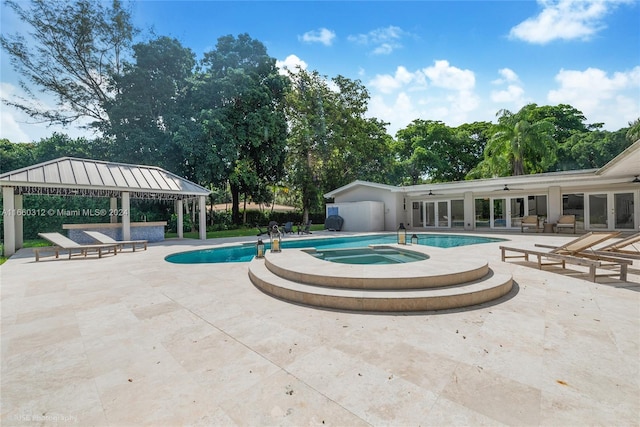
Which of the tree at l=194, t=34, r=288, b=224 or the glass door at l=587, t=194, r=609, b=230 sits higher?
the tree at l=194, t=34, r=288, b=224

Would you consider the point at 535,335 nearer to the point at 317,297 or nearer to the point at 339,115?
the point at 317,297

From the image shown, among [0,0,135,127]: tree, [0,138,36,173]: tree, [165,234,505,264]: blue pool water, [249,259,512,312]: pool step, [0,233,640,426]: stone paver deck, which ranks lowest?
[165,234,505,264]: blue pool water

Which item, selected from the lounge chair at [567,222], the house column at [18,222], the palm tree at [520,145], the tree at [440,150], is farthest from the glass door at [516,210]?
the house column at [18,222]

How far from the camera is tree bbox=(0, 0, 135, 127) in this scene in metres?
18.2

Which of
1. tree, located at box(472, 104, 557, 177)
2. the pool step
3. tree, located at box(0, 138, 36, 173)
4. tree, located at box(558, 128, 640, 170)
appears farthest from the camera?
tree, located at box(558, 128, 640, 170)

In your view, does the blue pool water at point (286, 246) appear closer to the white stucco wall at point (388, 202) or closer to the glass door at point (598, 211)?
the white stucco wall at point (388, 202)

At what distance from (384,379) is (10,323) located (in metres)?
5.12

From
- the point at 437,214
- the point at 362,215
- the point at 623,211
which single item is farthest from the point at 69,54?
the point at 623,211

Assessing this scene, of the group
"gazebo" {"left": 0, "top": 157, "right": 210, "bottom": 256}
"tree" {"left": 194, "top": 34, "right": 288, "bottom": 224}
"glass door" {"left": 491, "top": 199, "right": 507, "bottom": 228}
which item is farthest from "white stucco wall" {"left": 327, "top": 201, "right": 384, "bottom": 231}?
"gazebo" {"left": 0, "top": 157, "right": 210, "bottom": 256}

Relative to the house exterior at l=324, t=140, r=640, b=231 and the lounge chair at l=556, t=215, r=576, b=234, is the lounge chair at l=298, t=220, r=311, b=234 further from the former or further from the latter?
the lounge chair at l=556, t=215, r=576, b=234

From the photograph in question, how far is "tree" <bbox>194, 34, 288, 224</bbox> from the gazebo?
503 cm

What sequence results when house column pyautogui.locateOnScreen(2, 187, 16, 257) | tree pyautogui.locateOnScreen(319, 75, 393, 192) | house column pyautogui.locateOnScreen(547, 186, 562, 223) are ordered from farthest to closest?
tree pyautogui.locateOnScreen(319, 75, 393, 192) < house column pyautogui.locateOnScreen(547, 186, 562, 223) < house column pyautogui.locateOnScreen(2, 187, 16, 257)

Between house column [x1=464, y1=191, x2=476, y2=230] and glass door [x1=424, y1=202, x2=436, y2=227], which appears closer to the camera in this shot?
house column [x1=464, y1=191, x2=476, y2=230]

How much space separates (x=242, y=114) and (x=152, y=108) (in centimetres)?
625
